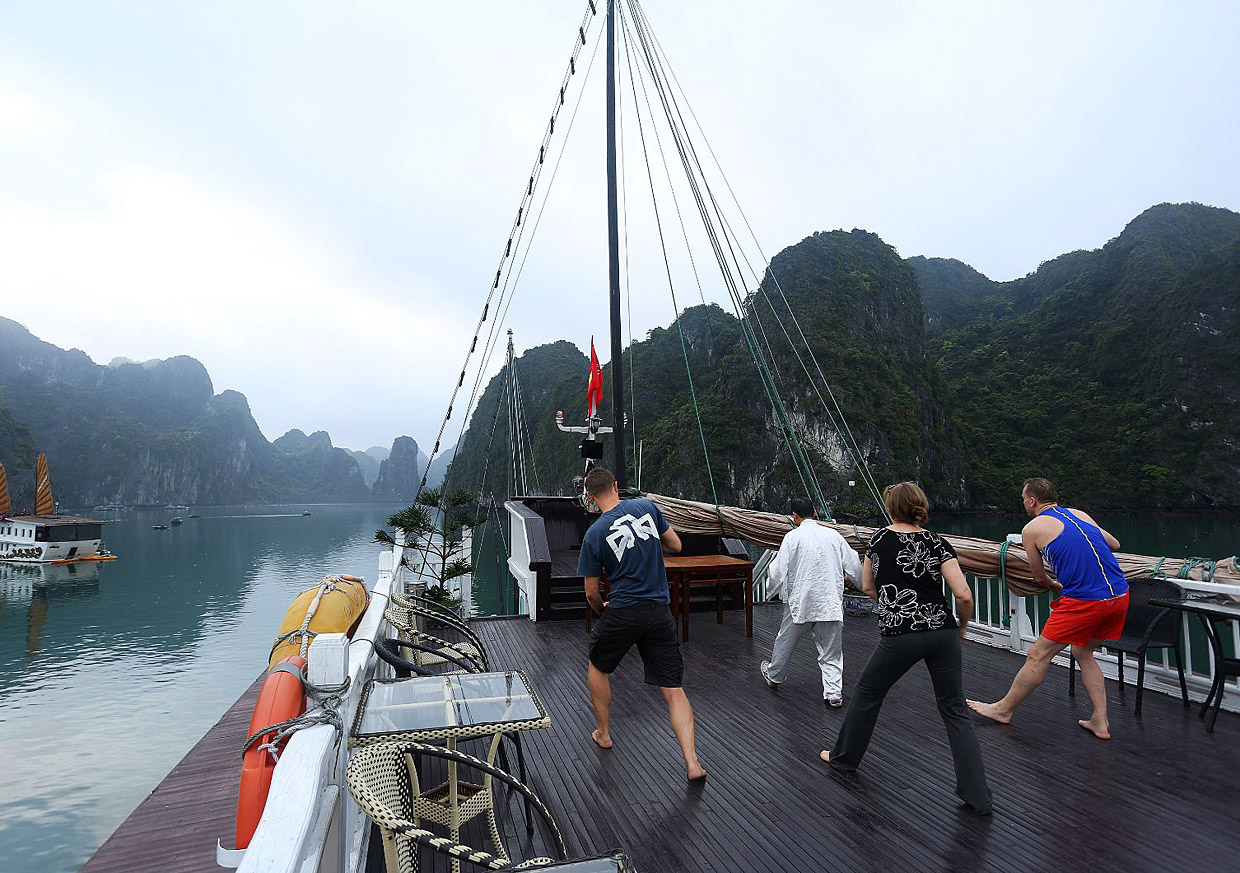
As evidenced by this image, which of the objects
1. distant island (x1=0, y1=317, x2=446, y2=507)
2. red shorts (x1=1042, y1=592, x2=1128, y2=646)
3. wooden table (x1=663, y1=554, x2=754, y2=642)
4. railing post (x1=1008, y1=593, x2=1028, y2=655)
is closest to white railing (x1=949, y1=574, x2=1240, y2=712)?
railing post (x1=1008, y1=593, x2=1028, y2=655)

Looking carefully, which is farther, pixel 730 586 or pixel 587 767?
pixel 730 586

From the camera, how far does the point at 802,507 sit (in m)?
4.54

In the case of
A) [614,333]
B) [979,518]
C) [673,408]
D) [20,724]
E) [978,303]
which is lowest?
[20,724]

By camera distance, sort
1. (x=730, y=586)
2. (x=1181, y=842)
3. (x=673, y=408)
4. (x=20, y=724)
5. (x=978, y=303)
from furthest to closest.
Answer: (x=978, y=303) → (x=673, y=408) → (x=20, y=724) → (x=730, y=586) → (x=1181, y=842)

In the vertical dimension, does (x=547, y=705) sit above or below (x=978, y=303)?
below

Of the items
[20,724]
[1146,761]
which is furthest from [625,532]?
[20,724]

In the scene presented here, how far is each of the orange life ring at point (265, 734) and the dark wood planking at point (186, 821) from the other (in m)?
0.51

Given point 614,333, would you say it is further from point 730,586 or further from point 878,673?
point 878,673

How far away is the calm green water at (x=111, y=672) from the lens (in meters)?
13.8

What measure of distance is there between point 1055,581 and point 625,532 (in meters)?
2.55

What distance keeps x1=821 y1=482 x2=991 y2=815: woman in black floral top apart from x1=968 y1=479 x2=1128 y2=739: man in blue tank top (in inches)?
39.9

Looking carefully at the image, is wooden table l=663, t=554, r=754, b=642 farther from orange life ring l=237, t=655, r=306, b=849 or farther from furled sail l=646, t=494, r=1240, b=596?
orange life ring l=237, t=655, r=306, b=849

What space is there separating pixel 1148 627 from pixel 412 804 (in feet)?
13.9

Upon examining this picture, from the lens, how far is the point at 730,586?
24.3ft
